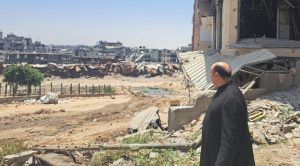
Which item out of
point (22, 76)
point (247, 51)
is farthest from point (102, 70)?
point (247, 51)

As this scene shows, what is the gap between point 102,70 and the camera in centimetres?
7606

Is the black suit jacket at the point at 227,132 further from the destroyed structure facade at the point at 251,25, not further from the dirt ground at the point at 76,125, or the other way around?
the destroyed structure facade at the point at 251,25

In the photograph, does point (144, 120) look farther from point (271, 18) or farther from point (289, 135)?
point (271, 18)

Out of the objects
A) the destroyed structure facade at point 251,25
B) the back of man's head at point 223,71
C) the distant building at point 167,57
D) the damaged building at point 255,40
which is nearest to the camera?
the back of man's head at point 223,71

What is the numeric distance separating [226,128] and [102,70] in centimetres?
7240

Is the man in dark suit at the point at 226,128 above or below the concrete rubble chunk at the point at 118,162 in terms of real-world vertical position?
above

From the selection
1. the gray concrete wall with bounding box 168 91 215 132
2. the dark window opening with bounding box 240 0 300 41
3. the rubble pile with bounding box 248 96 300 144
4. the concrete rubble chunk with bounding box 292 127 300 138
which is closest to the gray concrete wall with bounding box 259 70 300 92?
the rubble pile with bounding box 248 96 300 144

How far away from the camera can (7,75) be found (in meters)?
42.8

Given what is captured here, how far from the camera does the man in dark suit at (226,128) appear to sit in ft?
13.9

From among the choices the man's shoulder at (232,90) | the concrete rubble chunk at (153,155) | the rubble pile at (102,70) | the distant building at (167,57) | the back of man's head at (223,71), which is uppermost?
the distant building at (167,57)

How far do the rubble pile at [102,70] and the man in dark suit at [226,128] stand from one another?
220ft

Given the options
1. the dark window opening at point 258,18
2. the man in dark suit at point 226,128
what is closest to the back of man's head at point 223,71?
the man in dark suit at point 226,128

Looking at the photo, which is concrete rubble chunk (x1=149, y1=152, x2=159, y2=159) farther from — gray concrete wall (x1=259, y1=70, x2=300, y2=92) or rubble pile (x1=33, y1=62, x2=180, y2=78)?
rubble pile (x1=33, y1=62, x2=180, y2=78)

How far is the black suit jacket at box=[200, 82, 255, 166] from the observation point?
166 inches
